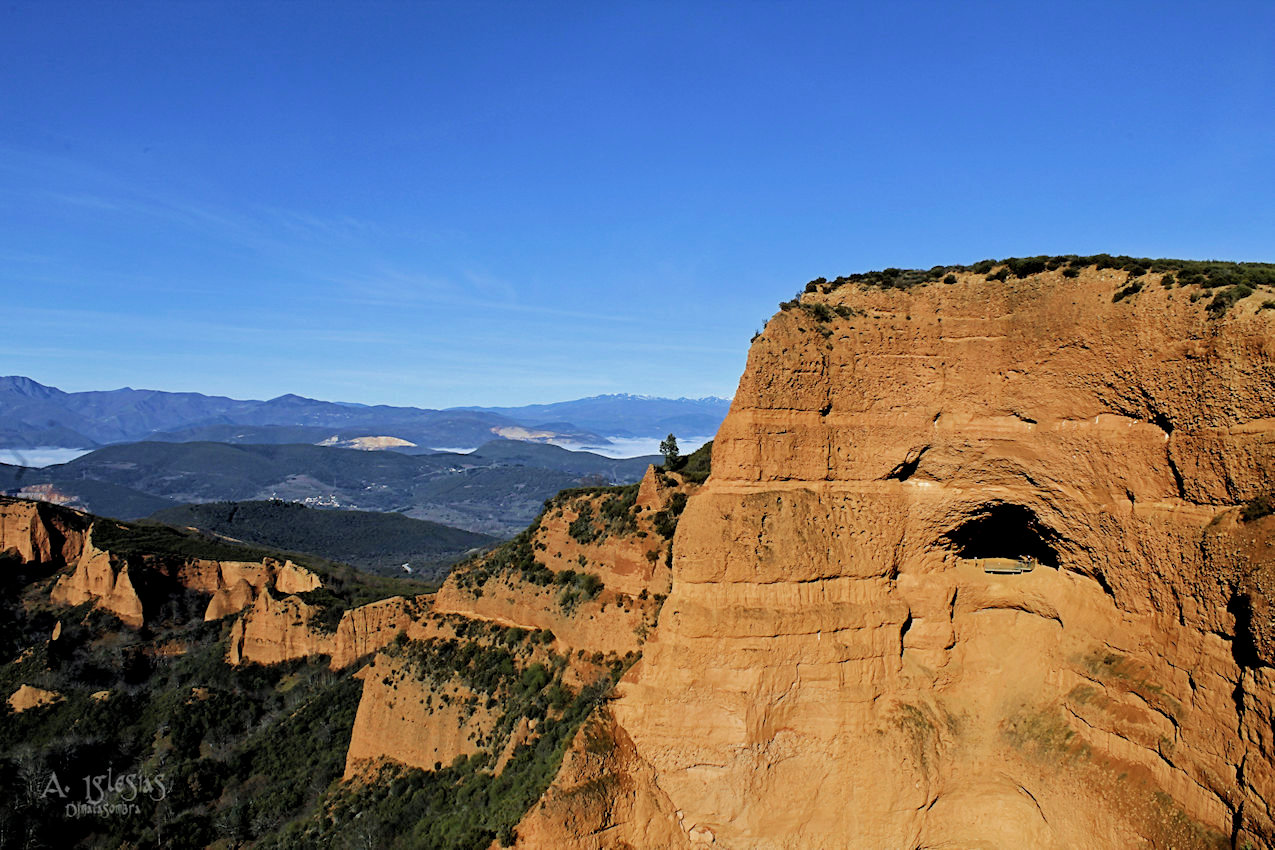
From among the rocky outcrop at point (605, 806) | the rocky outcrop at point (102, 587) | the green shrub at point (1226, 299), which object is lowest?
the rocky outcrop at point (102, 587)

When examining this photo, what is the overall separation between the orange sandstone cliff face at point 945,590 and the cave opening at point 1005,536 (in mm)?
76

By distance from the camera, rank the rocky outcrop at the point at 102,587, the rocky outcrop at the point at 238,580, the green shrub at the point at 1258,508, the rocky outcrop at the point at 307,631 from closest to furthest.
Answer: the green shrub at the point at 1258,508 → the rocky outcrop at the point at 307,631 → the rocky outcrop at the point at 102,587 → the rocky outcrop at the point at 238,580

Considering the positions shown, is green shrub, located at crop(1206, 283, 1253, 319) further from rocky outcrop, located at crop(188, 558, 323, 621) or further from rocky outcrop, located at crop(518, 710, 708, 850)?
rocky outcrop, located at crop(188, 558, 323, 621)

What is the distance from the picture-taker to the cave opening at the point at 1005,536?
1591 centimetres

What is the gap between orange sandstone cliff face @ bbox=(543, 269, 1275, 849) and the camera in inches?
525

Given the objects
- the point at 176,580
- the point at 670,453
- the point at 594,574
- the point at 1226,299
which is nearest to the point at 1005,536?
the point at 1226,299

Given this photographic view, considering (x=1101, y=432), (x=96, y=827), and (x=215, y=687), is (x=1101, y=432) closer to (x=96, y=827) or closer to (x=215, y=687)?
(x=96, y=827)

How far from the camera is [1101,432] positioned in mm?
14453

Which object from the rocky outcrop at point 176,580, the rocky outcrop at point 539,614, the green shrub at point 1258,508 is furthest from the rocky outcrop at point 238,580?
Answer: the green shrub at point 1258,508

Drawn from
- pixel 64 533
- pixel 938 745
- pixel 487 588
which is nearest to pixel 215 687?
pixel 487 588

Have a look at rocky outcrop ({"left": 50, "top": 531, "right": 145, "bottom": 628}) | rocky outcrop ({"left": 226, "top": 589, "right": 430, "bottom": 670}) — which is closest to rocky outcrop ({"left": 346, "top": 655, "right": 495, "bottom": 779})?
rocky outcrop ({"left": 226, "top": 589, "right": 430, "bottom": 670})

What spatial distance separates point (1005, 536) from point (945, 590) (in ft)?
6.61

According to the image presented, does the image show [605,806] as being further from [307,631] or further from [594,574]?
[307,631]

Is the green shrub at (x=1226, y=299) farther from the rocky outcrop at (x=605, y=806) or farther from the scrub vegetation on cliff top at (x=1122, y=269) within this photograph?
the rocky outcrop at (x=605, y=806)
